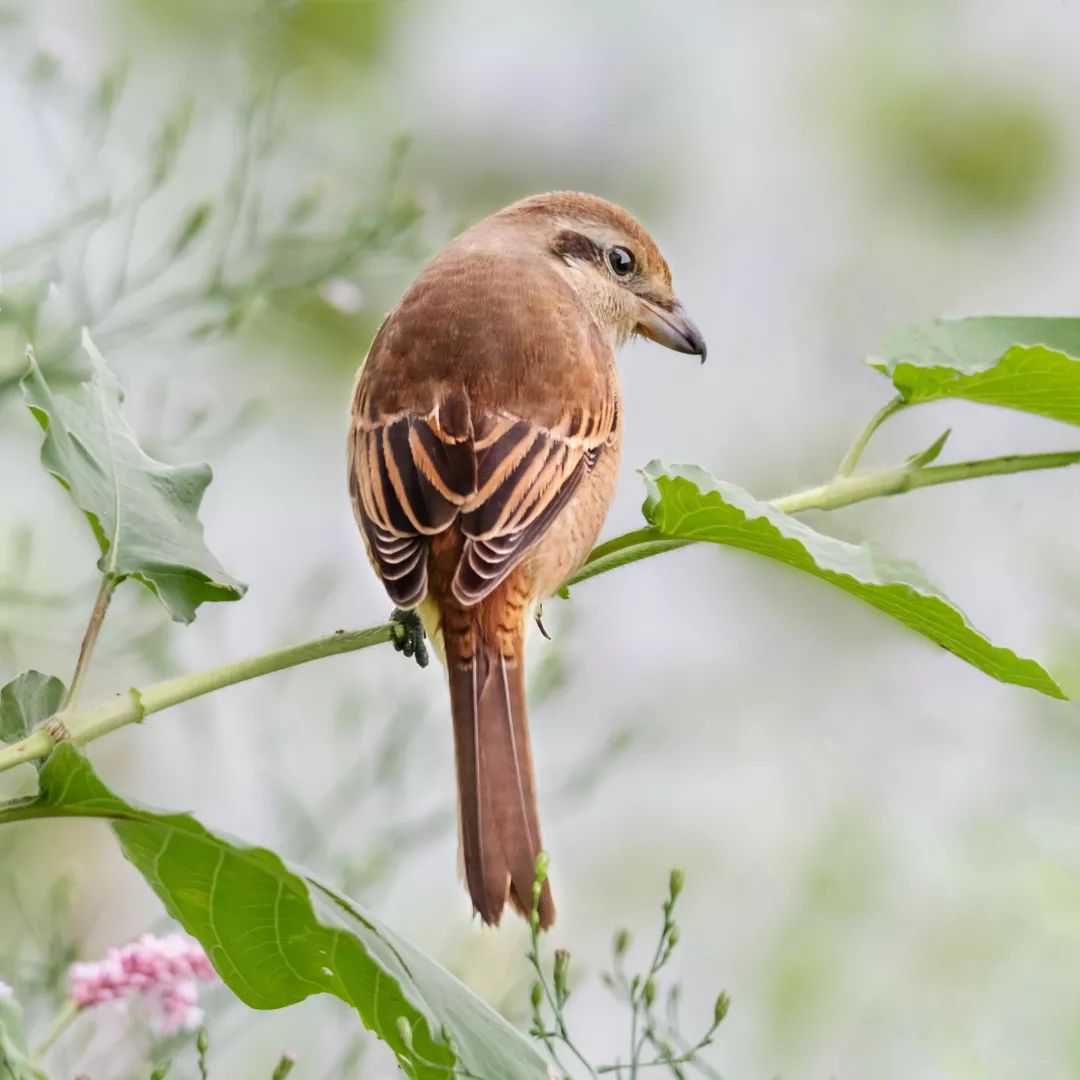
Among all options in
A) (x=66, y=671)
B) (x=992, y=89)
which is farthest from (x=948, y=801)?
(x=992, y=89)

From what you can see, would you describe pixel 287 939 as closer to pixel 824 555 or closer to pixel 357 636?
pixel 357 636

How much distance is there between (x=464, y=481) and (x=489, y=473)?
5 cm

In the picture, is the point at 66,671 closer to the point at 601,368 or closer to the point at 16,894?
the point at 16,894

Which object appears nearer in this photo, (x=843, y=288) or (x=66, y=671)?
(x=66, y=671)

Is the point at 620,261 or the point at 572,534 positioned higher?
the point at 620,261

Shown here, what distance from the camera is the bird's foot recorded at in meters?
3.14

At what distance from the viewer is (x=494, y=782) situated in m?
2.74

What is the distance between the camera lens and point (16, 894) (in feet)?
10.6

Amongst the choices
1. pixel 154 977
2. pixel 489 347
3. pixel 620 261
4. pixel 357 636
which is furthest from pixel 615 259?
pixel 154 977

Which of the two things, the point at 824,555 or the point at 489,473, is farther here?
the point at 489,473

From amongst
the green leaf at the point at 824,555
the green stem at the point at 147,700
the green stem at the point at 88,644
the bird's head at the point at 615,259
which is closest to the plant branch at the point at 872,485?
the green leaf at the point at 824,555

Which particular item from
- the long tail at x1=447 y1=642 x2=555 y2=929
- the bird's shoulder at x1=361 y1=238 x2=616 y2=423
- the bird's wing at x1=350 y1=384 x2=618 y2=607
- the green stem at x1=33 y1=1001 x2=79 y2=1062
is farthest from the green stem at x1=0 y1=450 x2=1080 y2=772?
the bird's shoulder at x1=361 y1=238 x2=616 y2=423

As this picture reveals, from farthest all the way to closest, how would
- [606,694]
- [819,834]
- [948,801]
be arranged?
[606,694] → [819,834] → [948,801]

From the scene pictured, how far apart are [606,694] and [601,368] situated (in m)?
1.80
